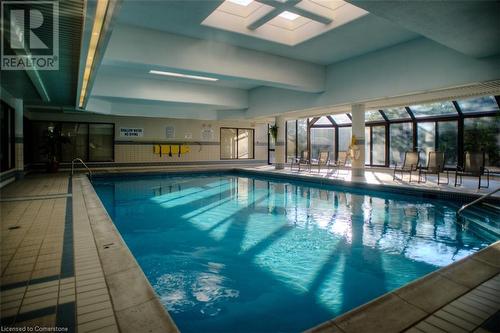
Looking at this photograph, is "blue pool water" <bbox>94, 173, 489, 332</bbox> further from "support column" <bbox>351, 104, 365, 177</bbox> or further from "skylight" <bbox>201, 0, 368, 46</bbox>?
"skylight" <bbox>201, 0, 368, 46</bbox>

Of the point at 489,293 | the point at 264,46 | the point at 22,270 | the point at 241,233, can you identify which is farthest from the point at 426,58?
the point at 22,270

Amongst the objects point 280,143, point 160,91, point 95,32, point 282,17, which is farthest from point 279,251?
point 280,143

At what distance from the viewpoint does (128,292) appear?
192 cm

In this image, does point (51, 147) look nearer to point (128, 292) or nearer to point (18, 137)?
point (18, 137)

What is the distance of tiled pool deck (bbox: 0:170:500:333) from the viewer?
1.63 meters

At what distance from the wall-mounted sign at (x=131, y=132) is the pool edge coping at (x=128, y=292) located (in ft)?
35.7

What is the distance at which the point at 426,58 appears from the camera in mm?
6566

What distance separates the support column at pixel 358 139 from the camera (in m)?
9.07

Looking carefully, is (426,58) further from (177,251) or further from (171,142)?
(171,142)

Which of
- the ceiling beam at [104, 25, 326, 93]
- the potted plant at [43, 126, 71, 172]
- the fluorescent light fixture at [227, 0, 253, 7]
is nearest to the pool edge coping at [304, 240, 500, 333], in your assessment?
the fluorescent light fixture at [227, 0, 253, 7]

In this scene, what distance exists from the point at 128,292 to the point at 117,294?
65 millimetres

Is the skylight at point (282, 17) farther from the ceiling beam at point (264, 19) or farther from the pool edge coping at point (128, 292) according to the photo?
the pool edge coping at point (128, 292)

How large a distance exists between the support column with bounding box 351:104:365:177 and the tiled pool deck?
6.36 m

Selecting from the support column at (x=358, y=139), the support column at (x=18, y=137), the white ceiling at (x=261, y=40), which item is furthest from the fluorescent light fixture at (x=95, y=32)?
the support column at (x=358, y=139)
